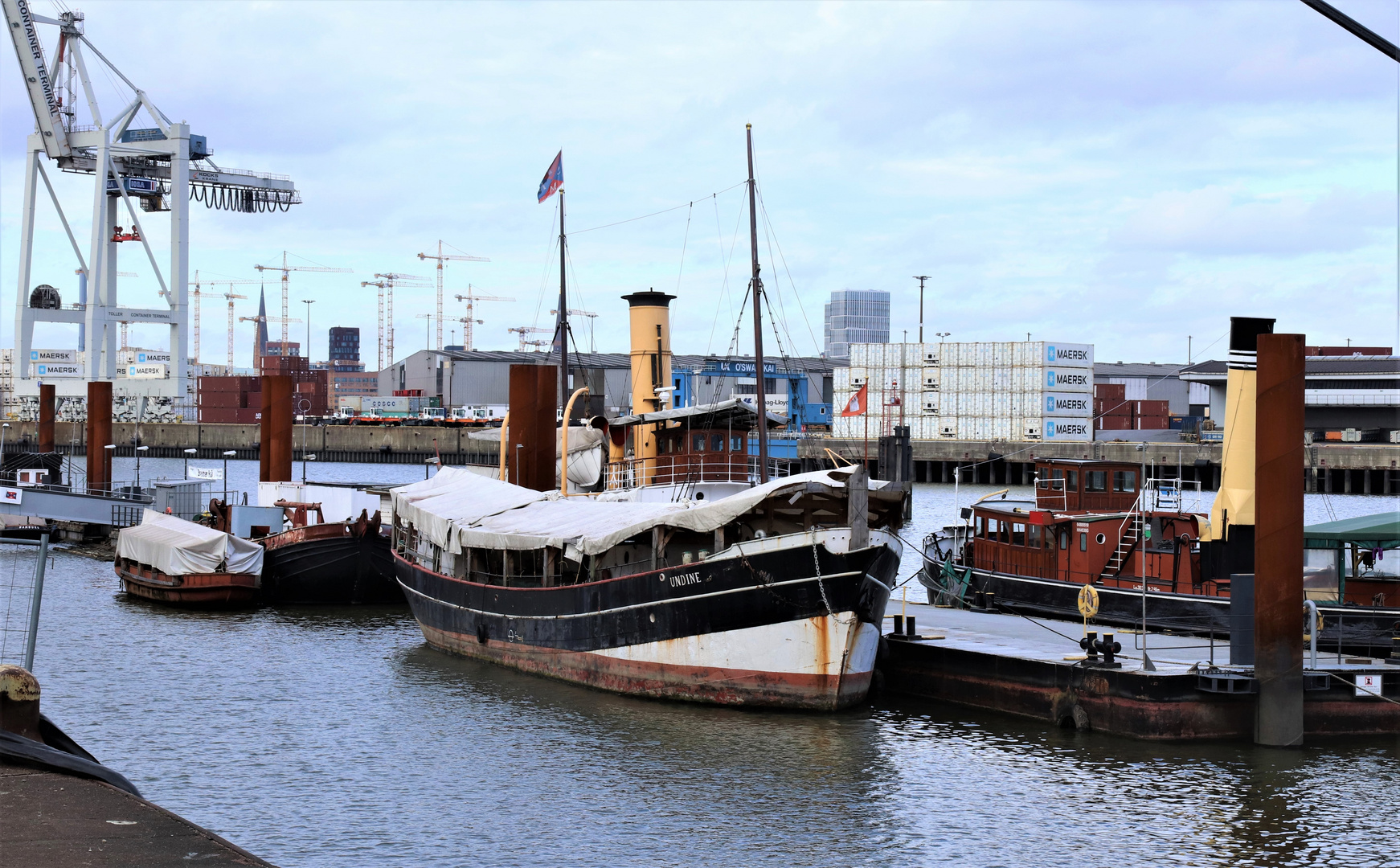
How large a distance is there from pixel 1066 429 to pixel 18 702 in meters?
102

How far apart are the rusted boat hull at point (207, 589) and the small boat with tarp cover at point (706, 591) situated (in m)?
12.6

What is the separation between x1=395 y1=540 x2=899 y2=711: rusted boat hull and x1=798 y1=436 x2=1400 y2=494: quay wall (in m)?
47.0

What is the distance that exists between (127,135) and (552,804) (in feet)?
315

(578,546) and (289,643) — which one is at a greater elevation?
(578,546)

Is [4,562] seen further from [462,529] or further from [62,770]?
[62,770]

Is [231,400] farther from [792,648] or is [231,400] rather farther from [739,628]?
[792,648]

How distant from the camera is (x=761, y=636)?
2427 cm

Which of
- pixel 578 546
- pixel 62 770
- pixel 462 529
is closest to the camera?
pixel 62 770

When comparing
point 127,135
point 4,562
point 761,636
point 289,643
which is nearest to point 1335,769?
point 761,636

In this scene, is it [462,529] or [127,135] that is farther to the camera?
[127,135]

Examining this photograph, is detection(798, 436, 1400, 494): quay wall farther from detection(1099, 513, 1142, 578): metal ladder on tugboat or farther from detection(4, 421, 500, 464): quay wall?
detection(4, 421, 500, 464): quay wall

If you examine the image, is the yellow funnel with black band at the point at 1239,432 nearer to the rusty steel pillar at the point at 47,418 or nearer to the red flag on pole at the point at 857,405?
the red flag on pole at the point at 857,405

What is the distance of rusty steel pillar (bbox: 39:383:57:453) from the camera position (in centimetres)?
7200

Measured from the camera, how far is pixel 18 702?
39.7ft
